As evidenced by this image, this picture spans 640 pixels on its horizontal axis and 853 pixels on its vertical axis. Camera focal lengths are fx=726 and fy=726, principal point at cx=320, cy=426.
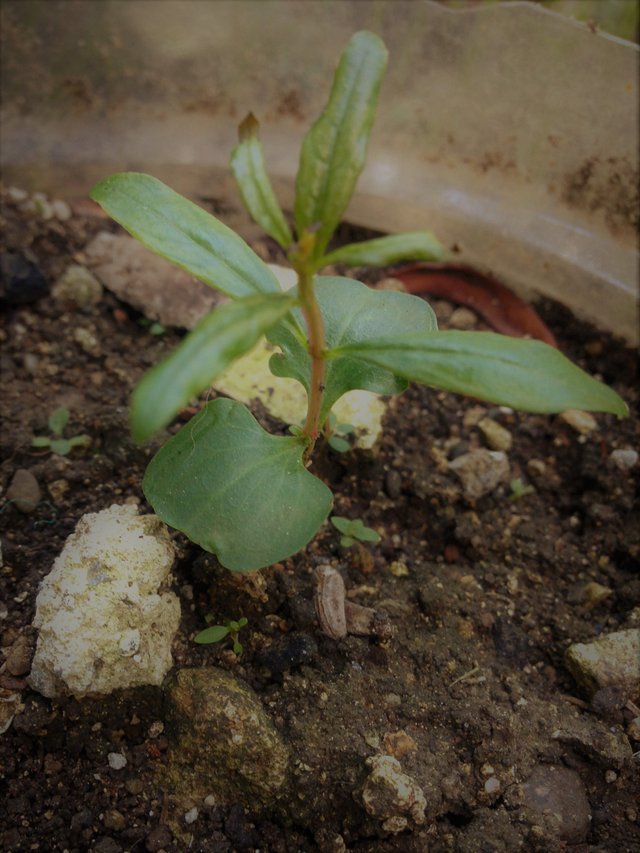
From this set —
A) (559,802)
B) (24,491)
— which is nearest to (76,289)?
(24,491)

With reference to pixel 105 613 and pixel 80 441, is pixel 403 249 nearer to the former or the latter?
pixel 105 613

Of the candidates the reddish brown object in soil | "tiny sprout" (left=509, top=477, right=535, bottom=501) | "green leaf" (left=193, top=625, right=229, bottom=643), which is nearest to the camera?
"green leaf" (left=193, top=625, right=229, bottom=643)

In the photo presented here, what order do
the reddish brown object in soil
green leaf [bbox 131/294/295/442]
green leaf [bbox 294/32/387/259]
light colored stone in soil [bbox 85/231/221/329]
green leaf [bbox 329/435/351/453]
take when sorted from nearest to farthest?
green leaf [bbox 131/294/295/442]
green leaf [bbox 294/32/387/259]
green leaf [bbox 329/435/351/453]
light colored stone in soil [bbox 85/231/221/329]
the reddish brown object in soil

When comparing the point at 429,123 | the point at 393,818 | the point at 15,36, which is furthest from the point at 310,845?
the point at 15,36

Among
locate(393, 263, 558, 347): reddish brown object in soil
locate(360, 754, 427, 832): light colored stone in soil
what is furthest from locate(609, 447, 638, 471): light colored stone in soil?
locate(360, 754, 427, 832): light colored stone in soil

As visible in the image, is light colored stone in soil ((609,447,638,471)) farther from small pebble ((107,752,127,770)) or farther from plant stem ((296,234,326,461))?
small pebble ((107,752,127,770))

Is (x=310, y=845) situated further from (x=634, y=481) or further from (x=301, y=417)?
(x=634, y=481)

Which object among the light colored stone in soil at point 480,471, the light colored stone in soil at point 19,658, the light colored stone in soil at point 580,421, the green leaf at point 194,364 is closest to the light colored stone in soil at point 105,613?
the light colored stone in soil at point 19,658

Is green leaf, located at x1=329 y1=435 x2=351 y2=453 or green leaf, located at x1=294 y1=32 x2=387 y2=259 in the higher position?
green leaf, located at x1=294 y1=32 x2=387 y2=259
